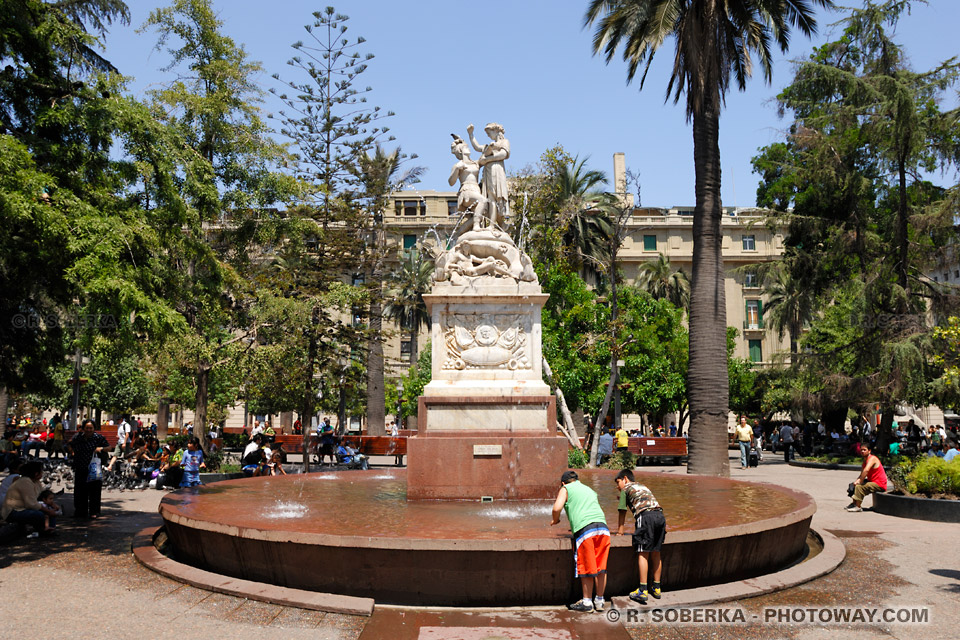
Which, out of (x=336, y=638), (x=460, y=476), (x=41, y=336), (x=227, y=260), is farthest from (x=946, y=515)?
(x=227, y=260)

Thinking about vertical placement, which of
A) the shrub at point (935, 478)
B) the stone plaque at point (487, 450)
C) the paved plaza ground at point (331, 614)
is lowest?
the paved plaza ground at point (331, 614)

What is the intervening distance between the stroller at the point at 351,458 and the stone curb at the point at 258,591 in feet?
53.7

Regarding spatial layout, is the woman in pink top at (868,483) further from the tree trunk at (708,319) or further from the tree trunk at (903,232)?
the tree trunk at (903,232)

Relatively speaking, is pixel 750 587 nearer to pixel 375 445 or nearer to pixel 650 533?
pixel 650 533

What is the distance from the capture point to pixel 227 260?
2288 cm

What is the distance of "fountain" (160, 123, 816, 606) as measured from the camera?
627 cm

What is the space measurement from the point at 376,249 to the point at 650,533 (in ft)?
71.4

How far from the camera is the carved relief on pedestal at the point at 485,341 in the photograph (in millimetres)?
10797

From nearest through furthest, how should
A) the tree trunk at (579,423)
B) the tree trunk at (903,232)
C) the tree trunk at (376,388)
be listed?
the tree trunk at (903,232) → the tree trunk at (376,388) → the tree trunk at (579,423)

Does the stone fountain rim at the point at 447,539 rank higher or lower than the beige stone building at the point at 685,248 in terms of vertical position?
lower

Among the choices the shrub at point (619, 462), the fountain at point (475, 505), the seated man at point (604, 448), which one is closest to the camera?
the fountain at point (475, 505)

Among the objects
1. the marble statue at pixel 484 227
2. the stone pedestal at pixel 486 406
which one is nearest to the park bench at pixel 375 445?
the marble statue at pixel 484 227

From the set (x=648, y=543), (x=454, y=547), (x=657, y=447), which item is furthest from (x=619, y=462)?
(x=454, y=547)

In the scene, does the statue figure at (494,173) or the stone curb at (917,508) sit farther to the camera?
the stone curb at (917,508)
